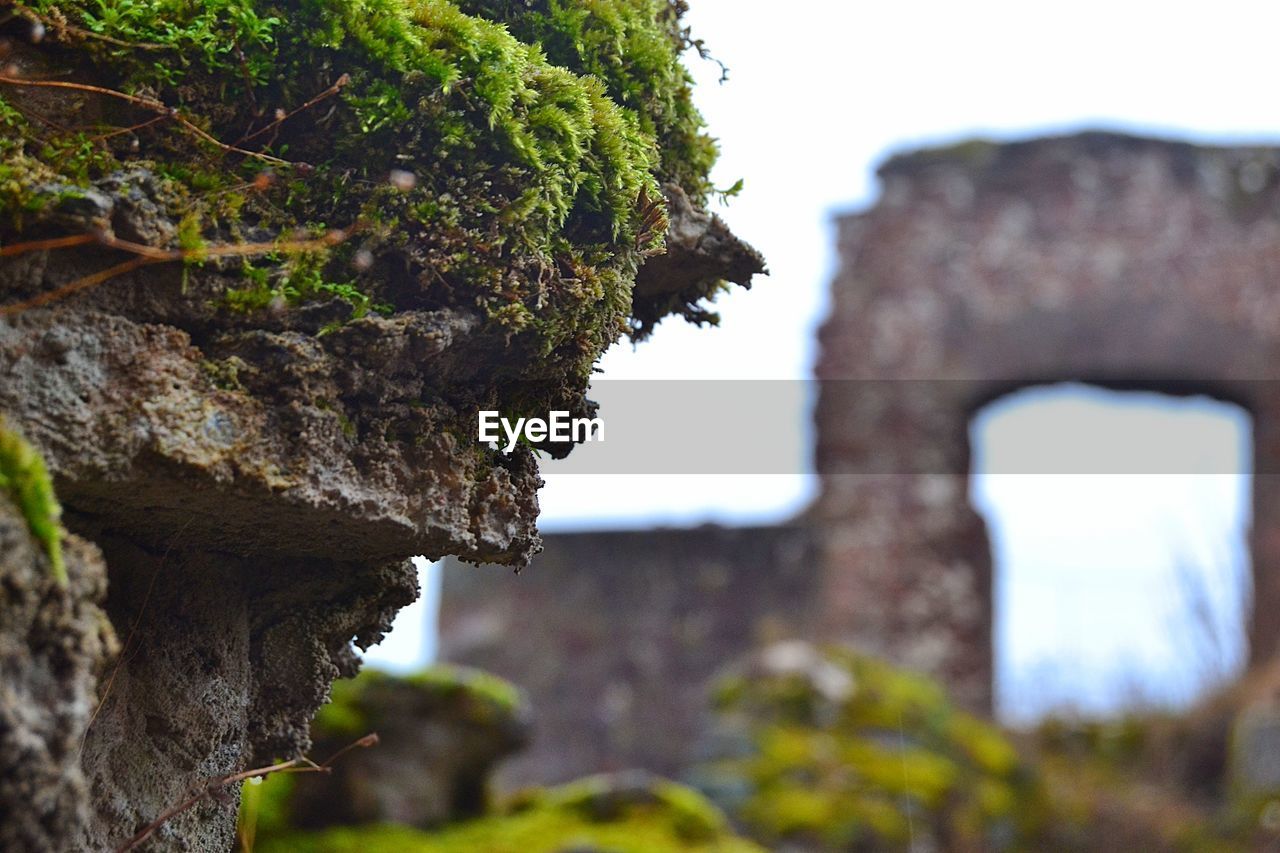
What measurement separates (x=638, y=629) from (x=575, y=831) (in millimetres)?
6709

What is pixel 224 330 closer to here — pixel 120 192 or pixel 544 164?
pixel 120 192

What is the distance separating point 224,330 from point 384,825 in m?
3.18

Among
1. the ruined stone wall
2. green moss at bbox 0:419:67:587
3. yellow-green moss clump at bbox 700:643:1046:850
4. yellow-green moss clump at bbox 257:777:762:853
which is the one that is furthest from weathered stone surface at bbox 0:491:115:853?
the ruined stone wall

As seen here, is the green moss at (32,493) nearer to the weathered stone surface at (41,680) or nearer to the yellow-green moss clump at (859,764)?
the weathered stone surface at (41,680)

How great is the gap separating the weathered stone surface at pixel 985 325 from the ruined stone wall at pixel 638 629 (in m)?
0.56

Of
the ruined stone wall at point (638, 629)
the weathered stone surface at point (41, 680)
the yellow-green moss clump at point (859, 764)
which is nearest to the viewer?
the weathered stone surface at point (41, 680)

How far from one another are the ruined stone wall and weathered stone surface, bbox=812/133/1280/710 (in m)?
0.56

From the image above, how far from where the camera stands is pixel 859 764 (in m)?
7.57

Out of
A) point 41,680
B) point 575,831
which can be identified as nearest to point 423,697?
point 575,831

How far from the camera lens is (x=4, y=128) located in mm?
1461

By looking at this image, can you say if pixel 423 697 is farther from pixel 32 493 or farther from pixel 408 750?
pixel 32 493

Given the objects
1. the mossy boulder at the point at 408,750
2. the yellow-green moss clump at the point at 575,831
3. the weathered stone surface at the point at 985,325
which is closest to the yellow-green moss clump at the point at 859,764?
the yellow-green moss clump at the point at 575,831

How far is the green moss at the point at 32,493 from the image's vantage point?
1.15 meters

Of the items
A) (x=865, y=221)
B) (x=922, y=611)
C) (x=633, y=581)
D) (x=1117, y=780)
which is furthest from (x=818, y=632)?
(x=865, y=221)
